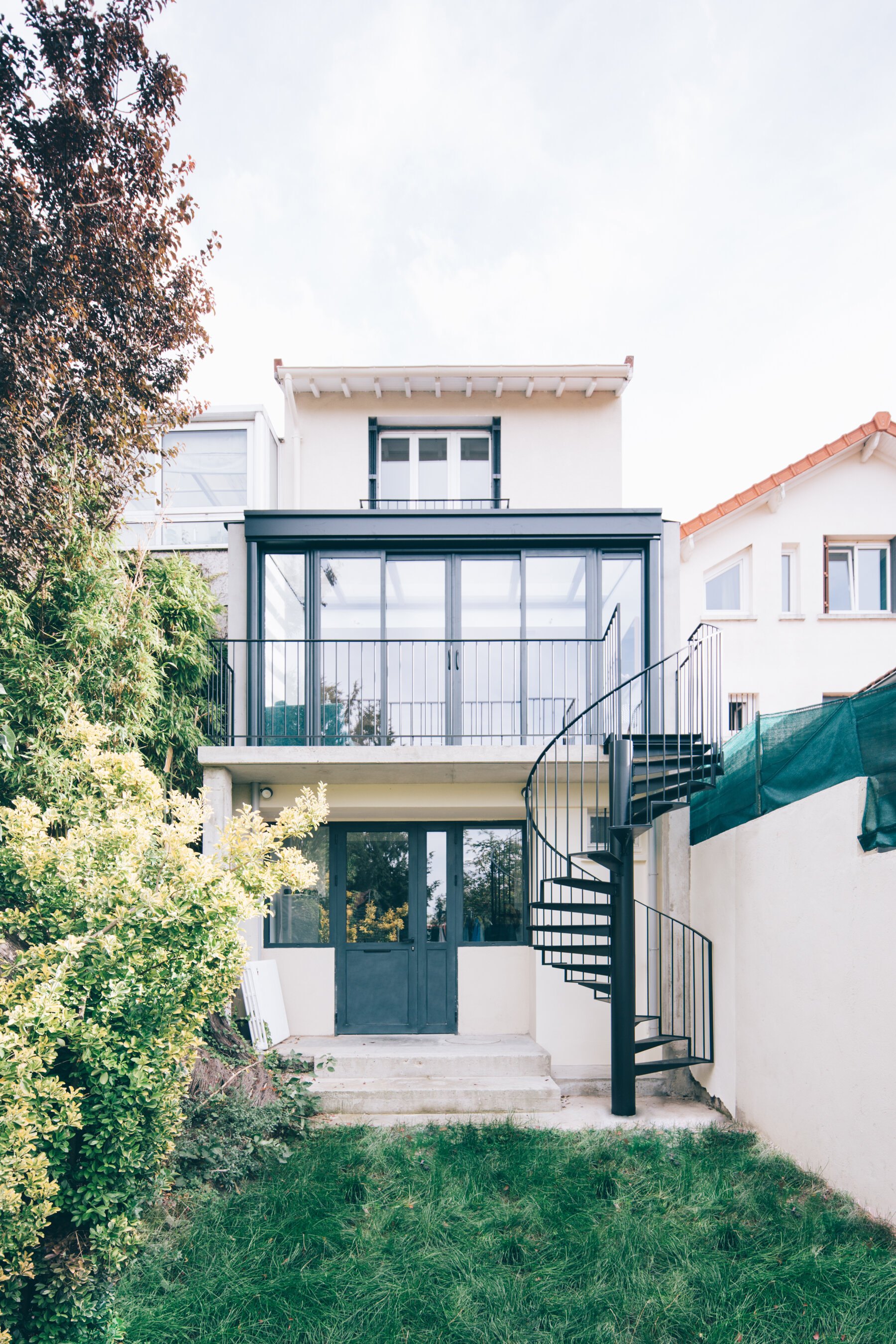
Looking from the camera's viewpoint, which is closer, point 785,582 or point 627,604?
point 627,604

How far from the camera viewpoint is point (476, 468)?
28.6ft

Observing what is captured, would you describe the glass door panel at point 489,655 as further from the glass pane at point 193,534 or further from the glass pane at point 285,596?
the glass pane at point 193,534

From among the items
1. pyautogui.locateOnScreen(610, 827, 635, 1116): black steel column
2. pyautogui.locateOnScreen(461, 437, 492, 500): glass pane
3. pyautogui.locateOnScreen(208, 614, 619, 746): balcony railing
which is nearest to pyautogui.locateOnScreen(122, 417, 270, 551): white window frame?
pyautogui.locateOnScreen(208, 614, 619, 746): balcony railing

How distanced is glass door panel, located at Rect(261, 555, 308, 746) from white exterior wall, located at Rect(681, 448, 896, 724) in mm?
5683

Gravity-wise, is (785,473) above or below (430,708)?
above

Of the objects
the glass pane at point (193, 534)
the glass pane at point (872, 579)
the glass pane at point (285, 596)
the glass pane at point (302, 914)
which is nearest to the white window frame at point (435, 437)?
the glass pane at point (193, 534)

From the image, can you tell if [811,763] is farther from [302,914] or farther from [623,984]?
[302,914]

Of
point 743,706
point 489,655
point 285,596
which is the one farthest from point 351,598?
point 743,706

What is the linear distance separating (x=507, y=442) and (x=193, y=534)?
3678 millimetres

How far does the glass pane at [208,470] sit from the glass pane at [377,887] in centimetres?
383

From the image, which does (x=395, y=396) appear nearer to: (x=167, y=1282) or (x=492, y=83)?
(x=492, y=83)

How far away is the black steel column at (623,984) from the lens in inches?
197

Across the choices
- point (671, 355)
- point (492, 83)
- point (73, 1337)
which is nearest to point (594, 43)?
point (492, 83)

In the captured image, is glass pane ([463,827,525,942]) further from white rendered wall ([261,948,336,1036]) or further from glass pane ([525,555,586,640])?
glass pane ([525,555,586,640])
